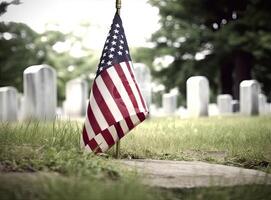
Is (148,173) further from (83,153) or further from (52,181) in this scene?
(52,181)

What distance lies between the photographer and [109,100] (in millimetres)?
4574

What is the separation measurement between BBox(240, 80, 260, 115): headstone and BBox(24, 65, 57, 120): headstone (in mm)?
7183

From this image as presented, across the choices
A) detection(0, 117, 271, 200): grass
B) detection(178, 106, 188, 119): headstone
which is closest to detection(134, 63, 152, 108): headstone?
detection(178, 106, 188, 119): headstone

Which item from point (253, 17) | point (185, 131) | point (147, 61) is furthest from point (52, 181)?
point (147, 61)

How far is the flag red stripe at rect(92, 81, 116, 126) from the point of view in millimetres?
4527

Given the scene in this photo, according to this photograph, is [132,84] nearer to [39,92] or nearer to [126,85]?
[126,85]

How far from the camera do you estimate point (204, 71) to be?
877 inches

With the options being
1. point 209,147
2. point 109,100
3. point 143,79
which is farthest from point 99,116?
point 143,79

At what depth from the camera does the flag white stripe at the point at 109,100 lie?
14.9 feet

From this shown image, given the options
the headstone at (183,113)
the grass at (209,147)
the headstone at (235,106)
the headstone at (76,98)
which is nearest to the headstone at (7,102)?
the headstone at (76,98)

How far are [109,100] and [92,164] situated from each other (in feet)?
3.18

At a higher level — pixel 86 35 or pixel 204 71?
pixel 86 35

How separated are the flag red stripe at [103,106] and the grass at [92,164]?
1.31 feet

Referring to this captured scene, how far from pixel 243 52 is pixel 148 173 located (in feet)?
59.8
